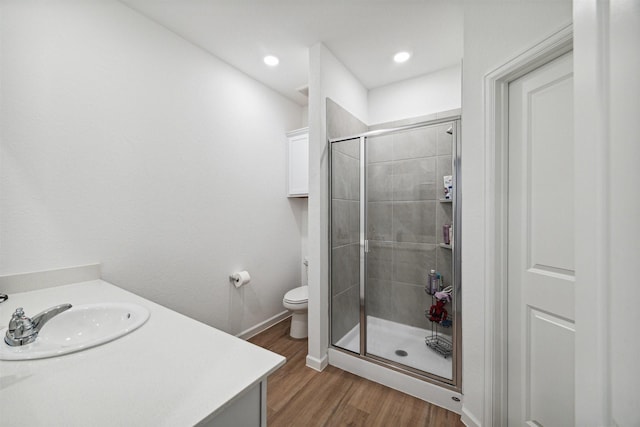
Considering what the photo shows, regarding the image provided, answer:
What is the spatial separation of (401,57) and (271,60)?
3.83ft

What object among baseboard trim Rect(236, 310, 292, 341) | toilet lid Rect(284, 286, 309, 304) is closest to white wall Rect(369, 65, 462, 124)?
toilet lid Rect(284, 286, 309, 304)

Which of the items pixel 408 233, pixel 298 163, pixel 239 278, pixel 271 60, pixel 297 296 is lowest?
pixel 297 296

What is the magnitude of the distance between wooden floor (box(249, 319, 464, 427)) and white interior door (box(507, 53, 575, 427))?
52 cm

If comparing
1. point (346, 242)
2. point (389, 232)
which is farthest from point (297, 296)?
point (389, 232)

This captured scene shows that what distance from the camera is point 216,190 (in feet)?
7.07

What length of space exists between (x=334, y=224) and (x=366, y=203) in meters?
0.32

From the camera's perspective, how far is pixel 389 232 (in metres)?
2.20

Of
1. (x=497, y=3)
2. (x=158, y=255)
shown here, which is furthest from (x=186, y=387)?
(x=497, y=3)

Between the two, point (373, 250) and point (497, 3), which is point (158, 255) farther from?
point (497, 3)

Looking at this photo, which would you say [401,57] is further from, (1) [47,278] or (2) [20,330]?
(1) [47,278]

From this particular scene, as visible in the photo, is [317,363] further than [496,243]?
Yes

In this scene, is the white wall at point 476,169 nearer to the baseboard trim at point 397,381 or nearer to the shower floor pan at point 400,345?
the baseboard trim at point 397,381

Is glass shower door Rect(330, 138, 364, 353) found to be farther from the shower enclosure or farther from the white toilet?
the white toilet

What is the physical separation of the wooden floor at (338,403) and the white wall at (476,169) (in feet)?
0.93
